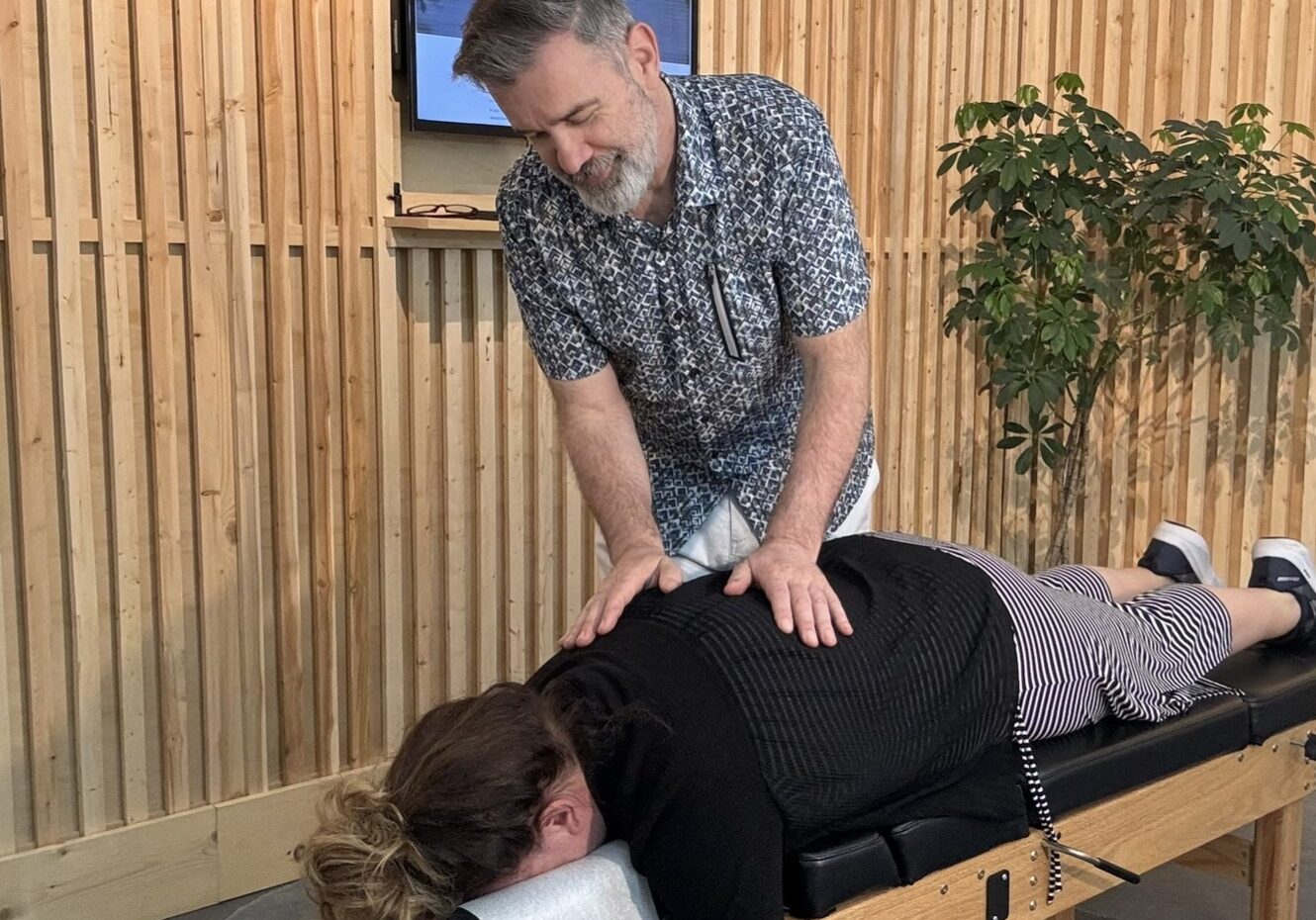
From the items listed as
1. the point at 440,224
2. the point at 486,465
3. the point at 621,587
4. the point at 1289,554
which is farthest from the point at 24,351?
the point at 1289,554

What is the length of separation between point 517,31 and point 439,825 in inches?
37.6

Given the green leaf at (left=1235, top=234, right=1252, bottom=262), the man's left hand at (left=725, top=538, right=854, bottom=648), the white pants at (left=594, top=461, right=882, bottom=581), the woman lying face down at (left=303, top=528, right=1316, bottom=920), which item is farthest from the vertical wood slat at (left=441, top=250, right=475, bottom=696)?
the green leaf at (left=1235, top=234, right=1252, bottom=262)

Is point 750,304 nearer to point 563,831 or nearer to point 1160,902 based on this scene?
point 563,831

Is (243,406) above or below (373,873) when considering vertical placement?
above

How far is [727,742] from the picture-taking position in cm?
150

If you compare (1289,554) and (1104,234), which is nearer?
(1289,554)

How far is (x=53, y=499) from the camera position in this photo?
2715mm

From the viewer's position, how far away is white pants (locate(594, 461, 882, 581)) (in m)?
2.20

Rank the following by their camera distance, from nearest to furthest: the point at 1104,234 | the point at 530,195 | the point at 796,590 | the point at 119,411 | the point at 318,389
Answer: the point at 796,590 → the point at 530,195 → the point at 119,411 → the point at 318,389 → the point at 1104,234

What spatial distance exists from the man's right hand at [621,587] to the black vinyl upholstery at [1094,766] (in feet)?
1.22

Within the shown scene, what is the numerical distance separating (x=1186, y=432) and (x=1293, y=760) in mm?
2551

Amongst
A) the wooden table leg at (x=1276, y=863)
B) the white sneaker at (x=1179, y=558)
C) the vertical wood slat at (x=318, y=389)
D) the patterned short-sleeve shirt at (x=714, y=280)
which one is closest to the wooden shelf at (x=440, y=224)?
the vertical wood slat at (x=318, y=389)

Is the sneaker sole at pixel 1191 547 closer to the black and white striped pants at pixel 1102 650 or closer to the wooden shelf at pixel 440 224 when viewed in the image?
the black and white striped pants at pixel 1102 650

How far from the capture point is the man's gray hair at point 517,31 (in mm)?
1680
